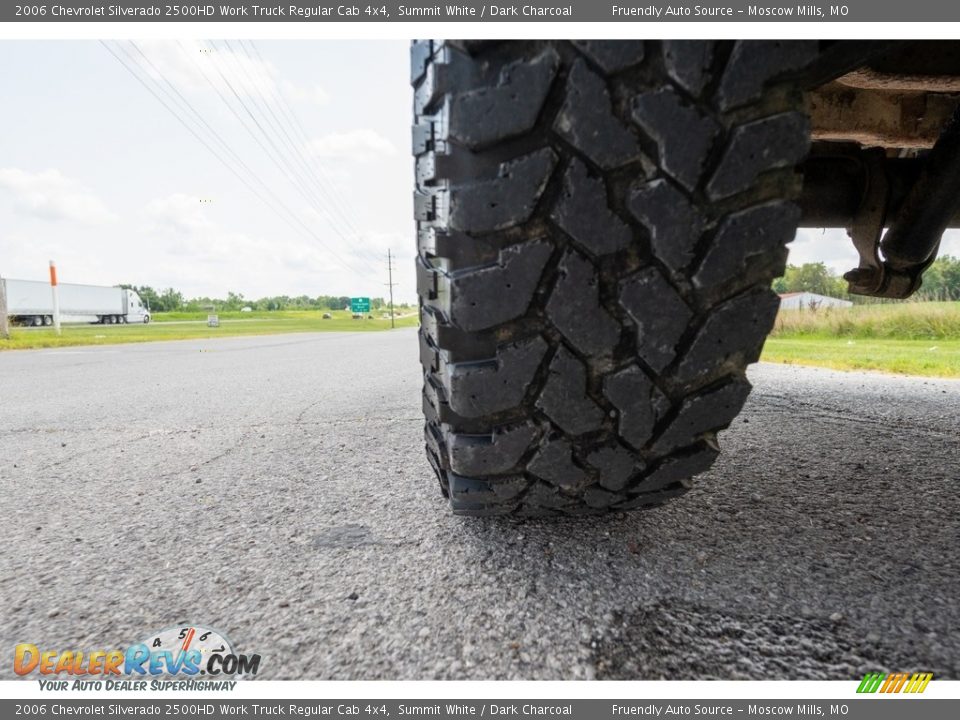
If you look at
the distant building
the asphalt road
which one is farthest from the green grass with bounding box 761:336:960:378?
the asphalt road

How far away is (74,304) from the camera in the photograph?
27.1 meters

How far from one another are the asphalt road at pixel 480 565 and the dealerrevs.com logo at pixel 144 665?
0.02m

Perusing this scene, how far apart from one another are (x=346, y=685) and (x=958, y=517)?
1242mm

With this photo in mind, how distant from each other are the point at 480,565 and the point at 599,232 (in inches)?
23.2

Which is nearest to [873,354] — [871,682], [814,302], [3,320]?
[814,302]

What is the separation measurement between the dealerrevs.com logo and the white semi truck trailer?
29.2 meters

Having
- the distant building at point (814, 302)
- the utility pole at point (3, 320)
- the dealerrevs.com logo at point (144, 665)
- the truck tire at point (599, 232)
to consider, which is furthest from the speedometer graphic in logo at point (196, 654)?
the utility pole at point (3, 320)

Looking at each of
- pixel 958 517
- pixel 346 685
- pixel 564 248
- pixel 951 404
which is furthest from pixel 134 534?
pixel 951 404

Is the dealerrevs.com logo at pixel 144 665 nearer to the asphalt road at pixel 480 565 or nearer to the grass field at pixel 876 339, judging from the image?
the asphalt road at pixel 480 565

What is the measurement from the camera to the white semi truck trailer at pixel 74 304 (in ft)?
81.5

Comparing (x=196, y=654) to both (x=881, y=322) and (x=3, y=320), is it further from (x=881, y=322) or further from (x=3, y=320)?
(x=3, y=320)

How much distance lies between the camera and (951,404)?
7.35ft

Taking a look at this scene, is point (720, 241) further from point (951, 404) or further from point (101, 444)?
point (951, 404)

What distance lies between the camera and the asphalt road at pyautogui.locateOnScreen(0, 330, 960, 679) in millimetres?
669
